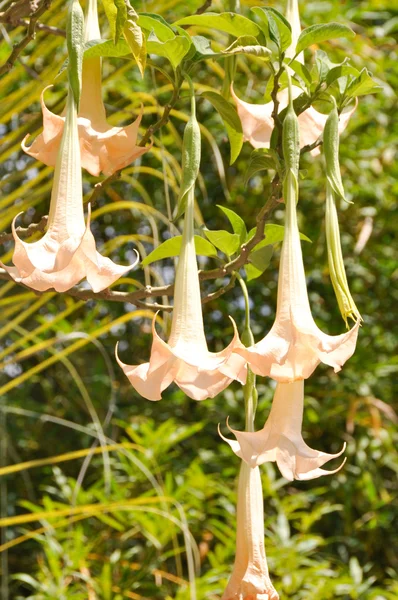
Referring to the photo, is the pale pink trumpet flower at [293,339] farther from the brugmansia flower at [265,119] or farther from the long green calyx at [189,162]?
the brugmansia flower at [265,119]

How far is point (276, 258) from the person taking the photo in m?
2.00

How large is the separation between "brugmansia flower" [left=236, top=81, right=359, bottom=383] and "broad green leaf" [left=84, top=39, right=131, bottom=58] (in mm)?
115

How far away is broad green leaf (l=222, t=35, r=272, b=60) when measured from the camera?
515 millimetres

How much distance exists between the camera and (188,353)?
1.51 feet

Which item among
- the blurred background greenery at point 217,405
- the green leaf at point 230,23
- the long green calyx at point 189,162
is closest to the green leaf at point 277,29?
the green leaf at point 230,23

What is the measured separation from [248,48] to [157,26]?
59mm

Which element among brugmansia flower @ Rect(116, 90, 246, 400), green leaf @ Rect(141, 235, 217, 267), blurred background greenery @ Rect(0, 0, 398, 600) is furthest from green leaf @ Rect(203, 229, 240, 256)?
blurred background greenery @ Rect(0, 0, 398, 600)

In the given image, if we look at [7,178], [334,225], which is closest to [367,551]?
[7,178]

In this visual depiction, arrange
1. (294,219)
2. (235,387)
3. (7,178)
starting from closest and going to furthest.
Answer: (294,219)
(7,178)
(235,387)

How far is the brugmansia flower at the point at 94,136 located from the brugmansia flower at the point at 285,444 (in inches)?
7.3

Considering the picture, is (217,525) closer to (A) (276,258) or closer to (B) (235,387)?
(B) (235,387)

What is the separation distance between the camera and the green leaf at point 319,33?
0.57 m

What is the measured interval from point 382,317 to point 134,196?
26.0 inches

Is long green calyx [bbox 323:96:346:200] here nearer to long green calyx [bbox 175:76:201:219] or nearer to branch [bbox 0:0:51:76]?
long green calyx [bbox 175:76:201:219]
